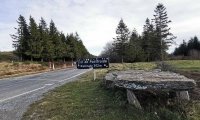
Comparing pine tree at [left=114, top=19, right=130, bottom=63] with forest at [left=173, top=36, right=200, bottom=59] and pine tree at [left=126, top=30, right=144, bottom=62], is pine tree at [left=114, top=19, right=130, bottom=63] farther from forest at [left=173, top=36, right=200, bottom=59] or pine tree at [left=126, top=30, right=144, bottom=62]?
forest at [left=173, top=36, right=200, bottom=59]

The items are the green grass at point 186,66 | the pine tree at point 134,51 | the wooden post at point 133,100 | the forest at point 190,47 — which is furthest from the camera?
the forest at point 190,47

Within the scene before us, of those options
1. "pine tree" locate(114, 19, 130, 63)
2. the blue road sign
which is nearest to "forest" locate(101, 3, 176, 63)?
"pine tree" locate(114, 19, 130, 63)

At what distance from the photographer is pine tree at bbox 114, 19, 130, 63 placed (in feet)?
300

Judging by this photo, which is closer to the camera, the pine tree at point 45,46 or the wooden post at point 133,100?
the wooden post at point 133,100

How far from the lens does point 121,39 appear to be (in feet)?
301

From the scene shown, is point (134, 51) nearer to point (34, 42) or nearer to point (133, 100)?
point (34, 42)

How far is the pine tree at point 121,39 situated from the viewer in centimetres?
9150

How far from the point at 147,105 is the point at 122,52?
271 feet

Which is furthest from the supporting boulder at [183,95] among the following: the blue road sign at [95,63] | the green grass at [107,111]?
the blue road sign at [95,63]

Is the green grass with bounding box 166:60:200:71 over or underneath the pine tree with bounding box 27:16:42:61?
underneath

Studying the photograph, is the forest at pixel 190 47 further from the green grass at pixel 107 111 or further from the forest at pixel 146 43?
the green grass at pixel 107 111

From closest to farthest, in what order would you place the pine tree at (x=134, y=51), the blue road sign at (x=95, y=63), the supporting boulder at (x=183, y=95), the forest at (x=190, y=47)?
the supporting boulder at (x=183, y=95)
the blue road sign at (x=95, y=63)
the pine tree at (x=134, y=51)
the forest at (x=190, y=47)

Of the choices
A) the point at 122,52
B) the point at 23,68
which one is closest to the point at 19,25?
the point at 23,68

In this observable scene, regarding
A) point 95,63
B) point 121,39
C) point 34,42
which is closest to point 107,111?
point 95,63
